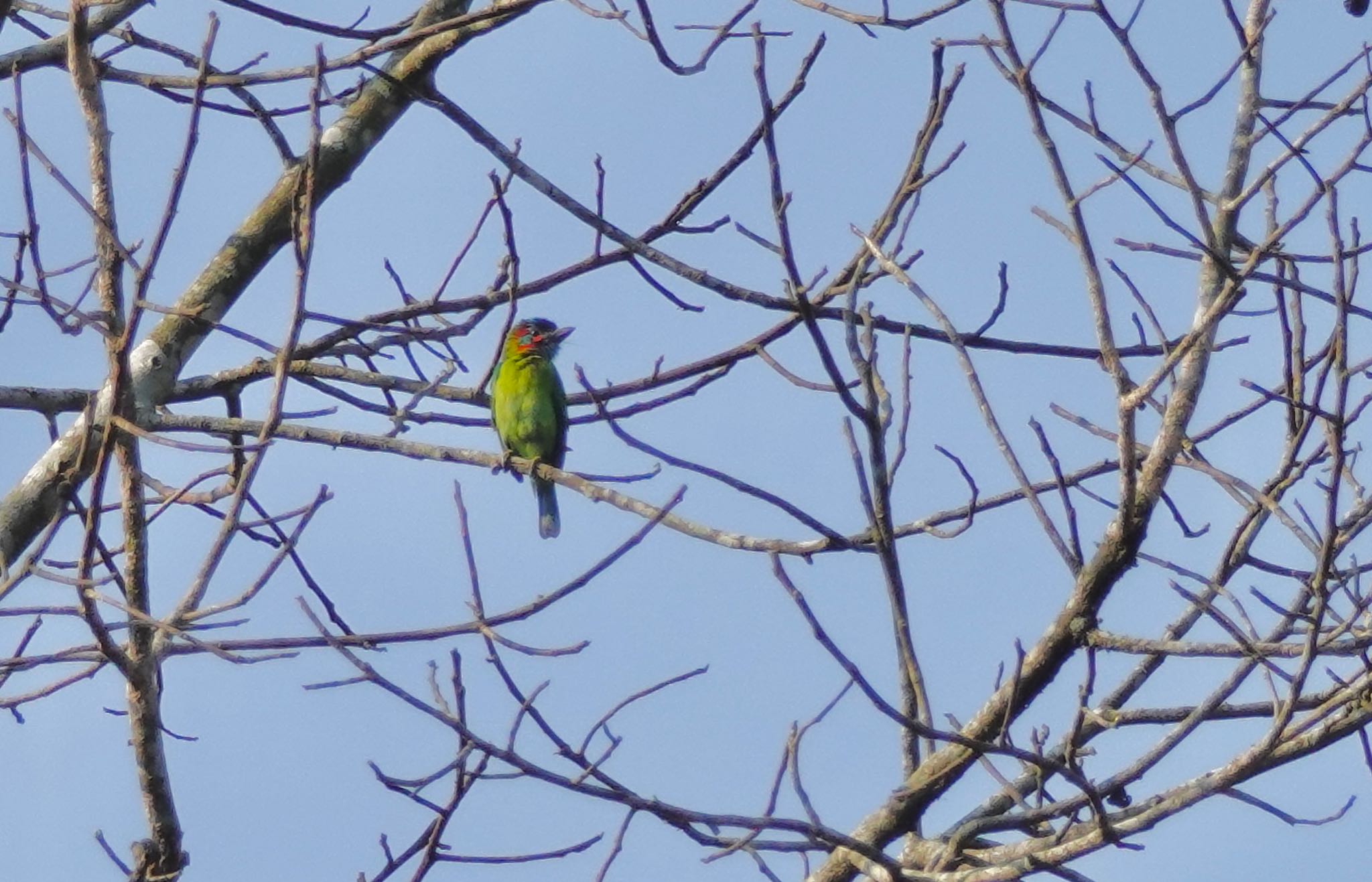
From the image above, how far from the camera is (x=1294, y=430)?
9.97 feet

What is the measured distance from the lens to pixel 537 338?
823cm

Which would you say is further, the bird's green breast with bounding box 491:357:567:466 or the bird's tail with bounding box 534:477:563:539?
the bird's tail with bounding box 534:477:563:539

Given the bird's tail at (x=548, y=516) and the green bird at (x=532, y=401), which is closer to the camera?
the green bird at (x=532, y=401)

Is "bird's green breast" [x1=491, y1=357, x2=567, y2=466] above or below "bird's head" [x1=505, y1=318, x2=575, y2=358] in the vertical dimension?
below

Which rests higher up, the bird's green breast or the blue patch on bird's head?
the blue patch on bird's head

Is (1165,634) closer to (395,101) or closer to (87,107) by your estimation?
(87,107)

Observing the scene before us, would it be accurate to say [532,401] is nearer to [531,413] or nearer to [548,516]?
[531,413]

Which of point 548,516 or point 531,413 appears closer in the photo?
point 531,413

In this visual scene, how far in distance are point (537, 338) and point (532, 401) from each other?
621mm

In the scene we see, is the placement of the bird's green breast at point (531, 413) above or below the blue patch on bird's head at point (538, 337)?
below

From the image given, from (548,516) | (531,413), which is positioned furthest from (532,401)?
(548,516)

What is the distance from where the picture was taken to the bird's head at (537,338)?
8.16 metres

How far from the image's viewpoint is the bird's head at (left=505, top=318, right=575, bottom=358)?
26.8ft

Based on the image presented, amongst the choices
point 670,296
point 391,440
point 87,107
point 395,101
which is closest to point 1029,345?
point 670,296
